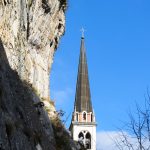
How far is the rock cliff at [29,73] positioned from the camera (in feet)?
38.9

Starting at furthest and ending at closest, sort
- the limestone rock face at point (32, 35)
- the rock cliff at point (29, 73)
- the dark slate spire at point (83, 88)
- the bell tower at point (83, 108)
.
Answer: the bell tower at point (83, 108)
the dark slate spire at point (83, 88)
the limestone rock face at point (32, 35)
the rock cliff at point (29, 73)

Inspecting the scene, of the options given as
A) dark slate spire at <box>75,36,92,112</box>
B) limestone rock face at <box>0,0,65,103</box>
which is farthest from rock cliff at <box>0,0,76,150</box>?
dark slate spire at <box>75,36,92,112</box>

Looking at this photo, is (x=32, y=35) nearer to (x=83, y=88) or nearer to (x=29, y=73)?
(x=29, y=73)

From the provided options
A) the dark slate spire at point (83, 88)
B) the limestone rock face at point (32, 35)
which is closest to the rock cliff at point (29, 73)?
the limestone rock face at point (32, 35)

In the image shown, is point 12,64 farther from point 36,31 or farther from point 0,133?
point 0,133

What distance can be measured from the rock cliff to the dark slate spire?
54.9 meters

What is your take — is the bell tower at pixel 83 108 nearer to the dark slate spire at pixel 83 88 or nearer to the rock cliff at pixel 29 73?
the dark slate spire at pixel 83 88

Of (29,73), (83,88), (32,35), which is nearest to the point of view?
(29,73)

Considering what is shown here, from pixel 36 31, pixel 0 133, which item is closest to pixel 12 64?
pixel 36 31

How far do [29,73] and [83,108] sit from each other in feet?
194

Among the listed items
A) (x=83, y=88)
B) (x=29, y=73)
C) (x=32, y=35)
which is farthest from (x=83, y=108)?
(x=29, y=73)

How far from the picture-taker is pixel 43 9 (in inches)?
731

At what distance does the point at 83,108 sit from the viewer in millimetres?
76125

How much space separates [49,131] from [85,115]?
61222 millimetres
